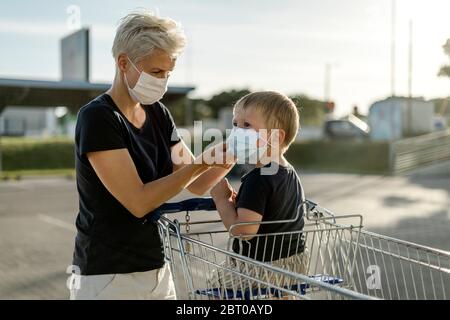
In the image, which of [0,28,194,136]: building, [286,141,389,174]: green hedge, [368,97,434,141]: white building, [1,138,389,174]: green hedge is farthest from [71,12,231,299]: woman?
[1,138,389,174]: green hedge

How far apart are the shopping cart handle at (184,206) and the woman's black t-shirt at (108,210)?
0.05m

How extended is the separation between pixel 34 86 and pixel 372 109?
15.2 metres

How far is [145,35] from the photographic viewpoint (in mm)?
2340

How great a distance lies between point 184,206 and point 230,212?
0.63 ft

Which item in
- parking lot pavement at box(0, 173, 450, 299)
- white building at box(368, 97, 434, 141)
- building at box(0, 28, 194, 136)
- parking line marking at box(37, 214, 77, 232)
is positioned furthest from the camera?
white building at box(368, 97, 434, 141)

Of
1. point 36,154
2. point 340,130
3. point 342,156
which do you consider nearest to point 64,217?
point 36,154

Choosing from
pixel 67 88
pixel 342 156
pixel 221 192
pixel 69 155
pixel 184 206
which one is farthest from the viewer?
pixel 69 155

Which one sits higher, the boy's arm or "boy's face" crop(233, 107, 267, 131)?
"boy's face" crop(233, 107, 267, 131)

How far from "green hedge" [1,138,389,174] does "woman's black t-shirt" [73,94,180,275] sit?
24851mm

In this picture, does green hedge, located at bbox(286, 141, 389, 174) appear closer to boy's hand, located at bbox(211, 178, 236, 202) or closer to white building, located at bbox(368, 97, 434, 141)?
white building, located at bbox(368, 97, 434, 141)

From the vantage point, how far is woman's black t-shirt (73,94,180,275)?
231 cm

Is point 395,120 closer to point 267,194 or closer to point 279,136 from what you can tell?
point 279,136

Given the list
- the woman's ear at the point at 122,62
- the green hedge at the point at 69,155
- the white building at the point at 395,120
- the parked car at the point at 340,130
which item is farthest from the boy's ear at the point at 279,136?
the parked car at the point at 340,130

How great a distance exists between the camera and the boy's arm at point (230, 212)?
2584 millimetres
